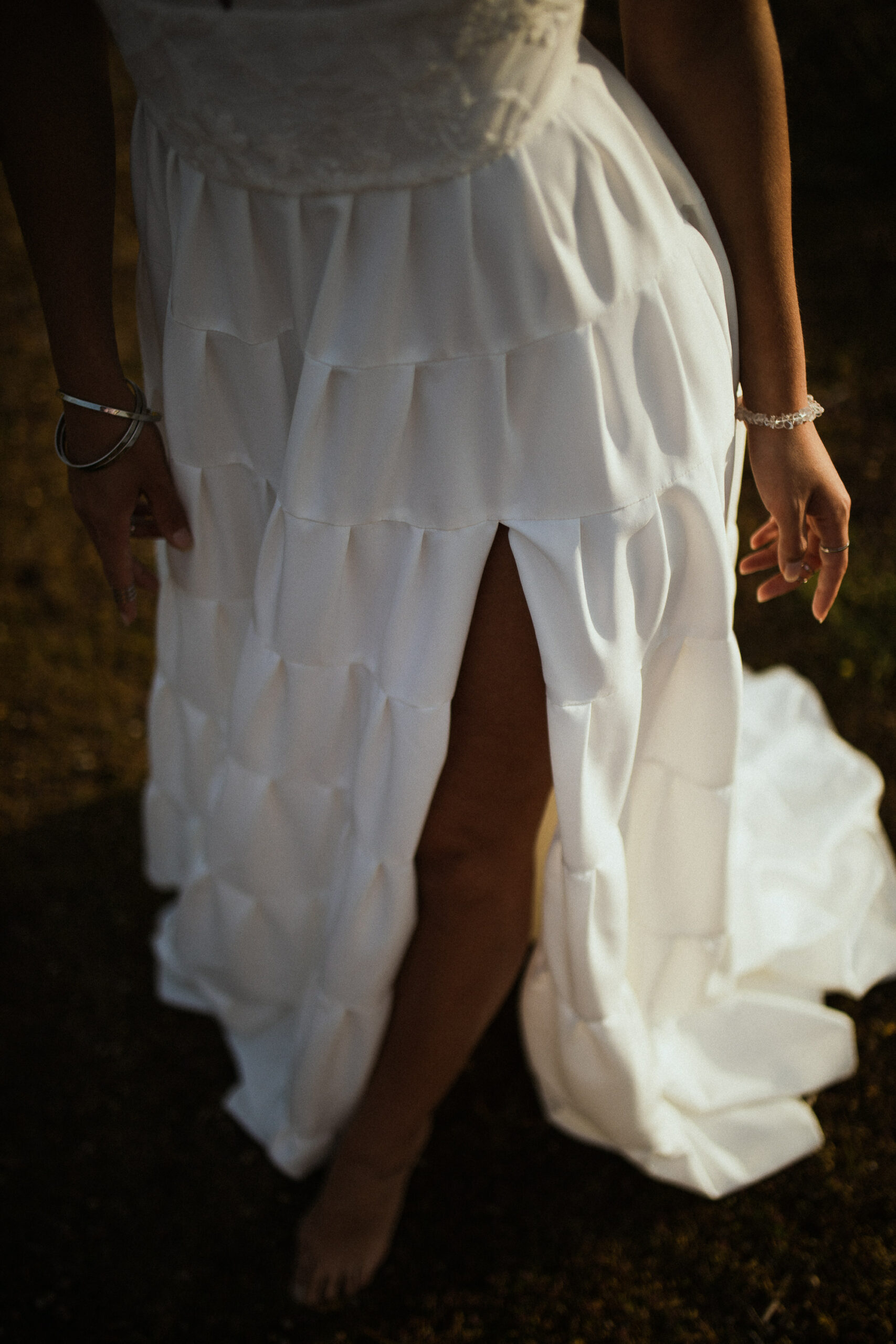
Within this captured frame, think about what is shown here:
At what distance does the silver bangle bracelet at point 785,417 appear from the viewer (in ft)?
3.17

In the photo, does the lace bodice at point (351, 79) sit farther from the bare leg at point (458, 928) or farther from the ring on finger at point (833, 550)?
the ring on finger at point (833, 550)

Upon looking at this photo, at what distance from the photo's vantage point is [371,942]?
1.15 metres

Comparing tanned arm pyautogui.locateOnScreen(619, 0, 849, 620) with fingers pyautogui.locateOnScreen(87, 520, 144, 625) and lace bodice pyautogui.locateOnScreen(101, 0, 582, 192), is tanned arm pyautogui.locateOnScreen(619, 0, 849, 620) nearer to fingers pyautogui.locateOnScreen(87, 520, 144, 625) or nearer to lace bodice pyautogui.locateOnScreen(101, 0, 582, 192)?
lace bodice pyautogui.locateOnScreen(101, 0, 582, 192)

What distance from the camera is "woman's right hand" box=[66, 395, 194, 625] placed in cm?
97

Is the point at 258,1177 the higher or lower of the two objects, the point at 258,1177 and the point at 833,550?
the lower

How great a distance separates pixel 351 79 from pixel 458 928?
0.89 meters

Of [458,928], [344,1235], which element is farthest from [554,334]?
[344,1235]

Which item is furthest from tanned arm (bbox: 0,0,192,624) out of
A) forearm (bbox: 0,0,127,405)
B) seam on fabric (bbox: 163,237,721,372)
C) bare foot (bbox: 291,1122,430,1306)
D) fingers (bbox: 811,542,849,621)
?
bare foot (bbox: 291,1122,430,1306)

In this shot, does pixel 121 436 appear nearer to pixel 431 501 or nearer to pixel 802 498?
pixel 431 501

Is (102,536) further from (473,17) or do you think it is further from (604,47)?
(604,47)

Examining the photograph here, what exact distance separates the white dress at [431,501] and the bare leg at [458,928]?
0.13 ft

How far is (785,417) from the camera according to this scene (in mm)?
968

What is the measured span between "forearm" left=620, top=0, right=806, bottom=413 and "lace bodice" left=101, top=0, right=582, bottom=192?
0.12 metres

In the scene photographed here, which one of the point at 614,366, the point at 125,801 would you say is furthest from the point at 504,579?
the point at 125,801
